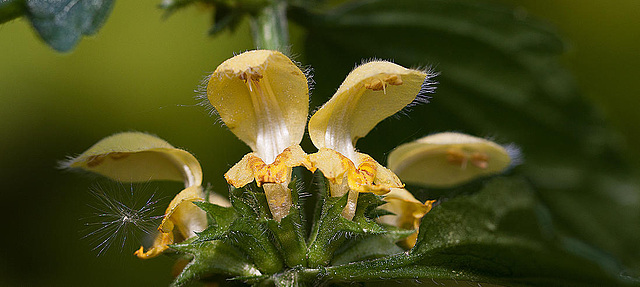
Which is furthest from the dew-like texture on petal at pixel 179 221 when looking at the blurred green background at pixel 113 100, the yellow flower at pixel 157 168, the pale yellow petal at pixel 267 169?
the blurred green background at pixel 113 100

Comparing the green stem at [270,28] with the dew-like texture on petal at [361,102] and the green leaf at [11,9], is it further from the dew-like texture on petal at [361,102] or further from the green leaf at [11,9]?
the green leaf at [11,9]

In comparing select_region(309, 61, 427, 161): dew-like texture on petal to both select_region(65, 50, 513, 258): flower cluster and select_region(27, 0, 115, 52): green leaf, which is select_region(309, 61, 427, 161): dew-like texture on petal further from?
select_region(27, 0, 115, 52): green leaf

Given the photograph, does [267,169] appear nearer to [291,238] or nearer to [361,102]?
[291,238]

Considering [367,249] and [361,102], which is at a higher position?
[361,102]

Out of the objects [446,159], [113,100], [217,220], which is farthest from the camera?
[113,100]

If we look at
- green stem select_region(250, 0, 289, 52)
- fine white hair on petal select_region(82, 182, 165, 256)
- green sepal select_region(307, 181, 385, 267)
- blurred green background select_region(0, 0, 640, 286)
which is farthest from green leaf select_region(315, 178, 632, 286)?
blurred green background select_region(0, 0, 640, 286)

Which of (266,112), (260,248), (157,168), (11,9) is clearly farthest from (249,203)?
(11,9)
